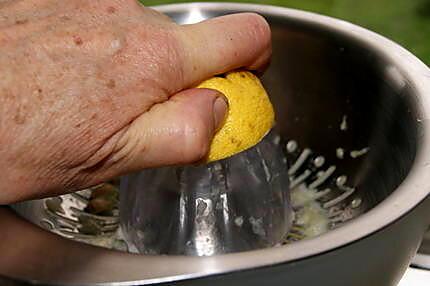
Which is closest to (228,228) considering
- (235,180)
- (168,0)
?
(235,180)

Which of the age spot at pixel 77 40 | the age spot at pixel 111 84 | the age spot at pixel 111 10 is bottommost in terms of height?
the age spot at pixel 111 84

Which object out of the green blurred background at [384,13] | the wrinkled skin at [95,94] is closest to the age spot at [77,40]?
the wrinkled skin at [95,94]

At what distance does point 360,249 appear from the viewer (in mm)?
328

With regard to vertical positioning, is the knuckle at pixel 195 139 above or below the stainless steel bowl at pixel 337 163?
above

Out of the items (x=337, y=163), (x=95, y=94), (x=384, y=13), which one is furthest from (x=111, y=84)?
(x=384, y=13)

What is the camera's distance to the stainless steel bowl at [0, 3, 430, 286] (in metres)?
0.31

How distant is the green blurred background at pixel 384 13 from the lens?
92 cm

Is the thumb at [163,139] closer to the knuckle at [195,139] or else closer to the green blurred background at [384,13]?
the knuckle at [195,139]

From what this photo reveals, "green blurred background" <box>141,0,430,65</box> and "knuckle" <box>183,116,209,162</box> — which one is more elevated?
"knuckle" <box>183,116,209,162</box>

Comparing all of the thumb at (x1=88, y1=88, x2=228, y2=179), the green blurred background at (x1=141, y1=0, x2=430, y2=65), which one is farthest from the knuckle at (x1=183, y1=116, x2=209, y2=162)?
the green blurred background at (x1=141, y1=0, x2=430, y2=65)

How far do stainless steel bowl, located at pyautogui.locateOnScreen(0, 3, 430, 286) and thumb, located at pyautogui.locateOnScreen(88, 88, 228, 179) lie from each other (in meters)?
0.05

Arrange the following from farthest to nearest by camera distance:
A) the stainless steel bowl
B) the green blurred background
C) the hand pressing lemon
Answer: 1. the green blurred background
2. the hand pressing lemon
3. the stainless steel bowl

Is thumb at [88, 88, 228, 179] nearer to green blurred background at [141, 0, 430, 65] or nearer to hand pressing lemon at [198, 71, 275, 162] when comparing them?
hand pressing lemon at [198, 71, 275, 162]

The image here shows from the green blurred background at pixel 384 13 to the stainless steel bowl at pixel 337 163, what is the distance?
370 millimetres
